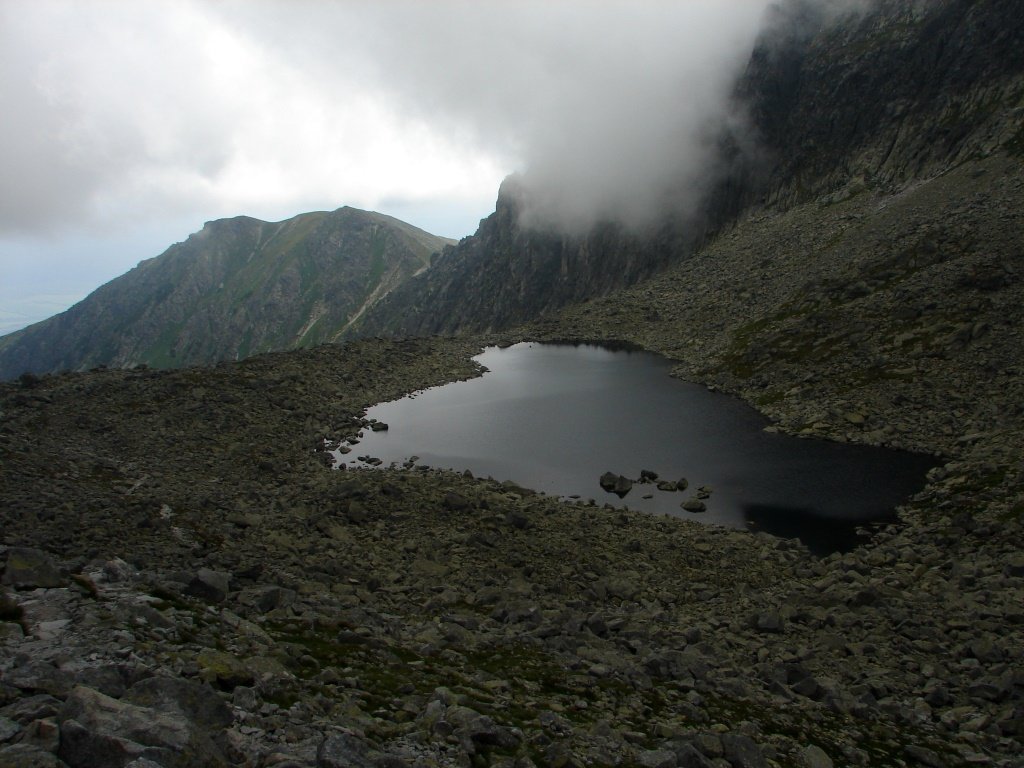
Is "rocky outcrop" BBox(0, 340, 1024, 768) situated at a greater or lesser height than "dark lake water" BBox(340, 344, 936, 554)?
lesser

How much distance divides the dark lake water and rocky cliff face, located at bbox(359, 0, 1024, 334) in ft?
185

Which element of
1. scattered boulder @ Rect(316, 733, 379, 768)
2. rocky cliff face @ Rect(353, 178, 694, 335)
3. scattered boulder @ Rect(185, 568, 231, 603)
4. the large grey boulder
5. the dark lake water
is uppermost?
rocky cliff face @ Rect(353, 178, 694, 335)

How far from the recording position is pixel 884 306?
6044cm

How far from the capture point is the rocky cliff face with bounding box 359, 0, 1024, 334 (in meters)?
88.9

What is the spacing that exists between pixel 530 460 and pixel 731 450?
1458 cm

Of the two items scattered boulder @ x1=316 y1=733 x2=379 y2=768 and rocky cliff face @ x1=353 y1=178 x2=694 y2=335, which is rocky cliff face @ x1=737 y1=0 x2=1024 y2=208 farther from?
scattered boulder @ x1=316 y1=733 x2=379 y2=768

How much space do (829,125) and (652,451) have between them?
93.1 meters

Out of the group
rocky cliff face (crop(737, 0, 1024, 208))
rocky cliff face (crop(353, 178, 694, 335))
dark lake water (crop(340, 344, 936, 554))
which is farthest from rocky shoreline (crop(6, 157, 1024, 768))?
rocky cliff face (crop(353, 178, 694, 335))

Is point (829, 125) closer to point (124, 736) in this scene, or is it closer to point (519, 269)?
point (519, 269)

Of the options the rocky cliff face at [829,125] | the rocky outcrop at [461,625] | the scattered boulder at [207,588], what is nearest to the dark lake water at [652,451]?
the rocky outcrop at [461,625]

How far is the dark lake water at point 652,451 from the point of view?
3581 centimetres

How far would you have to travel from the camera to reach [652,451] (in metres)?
47.2

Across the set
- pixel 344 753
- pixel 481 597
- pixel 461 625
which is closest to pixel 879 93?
pixel 481 597

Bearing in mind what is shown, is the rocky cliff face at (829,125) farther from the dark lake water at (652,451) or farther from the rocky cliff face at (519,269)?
the dark lake water at (652,451)
